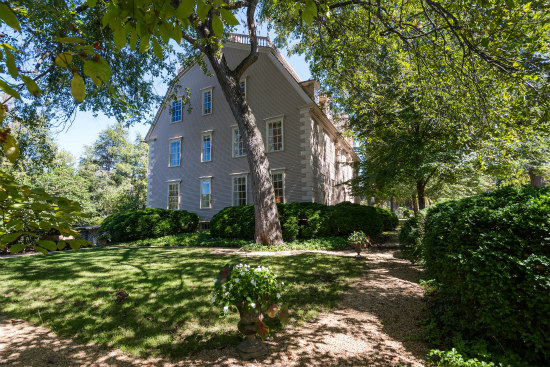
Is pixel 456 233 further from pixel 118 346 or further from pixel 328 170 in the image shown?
pixel 328 170

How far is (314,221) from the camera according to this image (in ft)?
43.0

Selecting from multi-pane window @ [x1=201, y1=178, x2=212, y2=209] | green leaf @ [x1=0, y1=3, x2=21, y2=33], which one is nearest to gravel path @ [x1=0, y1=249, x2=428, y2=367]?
green leaf @ [x1=0, y1=3, x2=21, y2=33]

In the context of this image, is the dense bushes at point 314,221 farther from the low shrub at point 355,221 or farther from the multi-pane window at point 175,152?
the multi-pane window at point 175,152

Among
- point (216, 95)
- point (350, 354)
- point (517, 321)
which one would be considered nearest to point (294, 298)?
point (350, 354)

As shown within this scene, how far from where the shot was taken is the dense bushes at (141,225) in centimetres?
1545

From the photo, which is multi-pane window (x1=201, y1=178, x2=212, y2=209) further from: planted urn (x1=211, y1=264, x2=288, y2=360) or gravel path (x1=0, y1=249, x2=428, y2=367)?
planted urn (x1=211, y1=264, x2=288, y2=360)

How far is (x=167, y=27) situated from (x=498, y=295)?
4.12 metres

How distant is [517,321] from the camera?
9.78 ft

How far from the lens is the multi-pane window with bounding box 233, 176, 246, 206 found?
1767 centimetres

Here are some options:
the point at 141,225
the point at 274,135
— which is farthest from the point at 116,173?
the point at 274,135

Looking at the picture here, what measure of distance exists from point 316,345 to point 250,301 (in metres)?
1.20

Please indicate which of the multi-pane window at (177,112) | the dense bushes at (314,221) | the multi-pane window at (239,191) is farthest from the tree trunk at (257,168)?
the multi-pane window at (177,112)

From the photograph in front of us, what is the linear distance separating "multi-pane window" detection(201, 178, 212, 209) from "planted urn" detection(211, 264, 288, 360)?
15.7 meters

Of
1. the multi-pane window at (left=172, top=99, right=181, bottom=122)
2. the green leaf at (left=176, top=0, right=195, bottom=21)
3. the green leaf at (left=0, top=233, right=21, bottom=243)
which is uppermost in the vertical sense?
the multi-pane window at (left=172, top=99, right=181, bottom=122)
